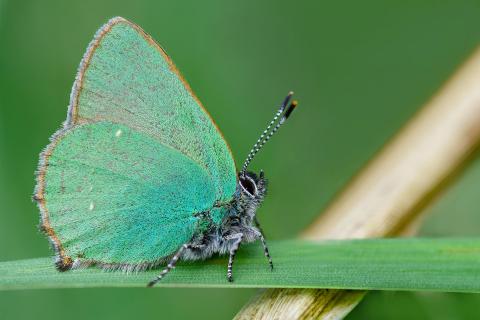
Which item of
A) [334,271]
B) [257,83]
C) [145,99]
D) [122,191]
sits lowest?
[122,191]

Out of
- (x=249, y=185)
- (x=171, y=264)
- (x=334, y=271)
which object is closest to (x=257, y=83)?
(x=249, y=185)

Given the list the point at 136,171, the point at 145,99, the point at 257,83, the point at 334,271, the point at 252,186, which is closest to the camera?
the point at 334,271

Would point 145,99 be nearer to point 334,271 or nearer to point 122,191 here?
point 122,191

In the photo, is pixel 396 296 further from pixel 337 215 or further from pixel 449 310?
pixel 337 215

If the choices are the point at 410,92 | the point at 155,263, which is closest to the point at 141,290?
the point at 155,263

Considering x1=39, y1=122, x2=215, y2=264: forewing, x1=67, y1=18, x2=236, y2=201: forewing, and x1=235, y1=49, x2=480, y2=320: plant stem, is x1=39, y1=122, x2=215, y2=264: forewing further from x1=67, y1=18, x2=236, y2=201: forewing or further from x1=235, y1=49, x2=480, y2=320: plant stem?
x1=235, y1=49, x2=480, y2=320: plant stem

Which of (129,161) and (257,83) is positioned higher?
(257,83)
